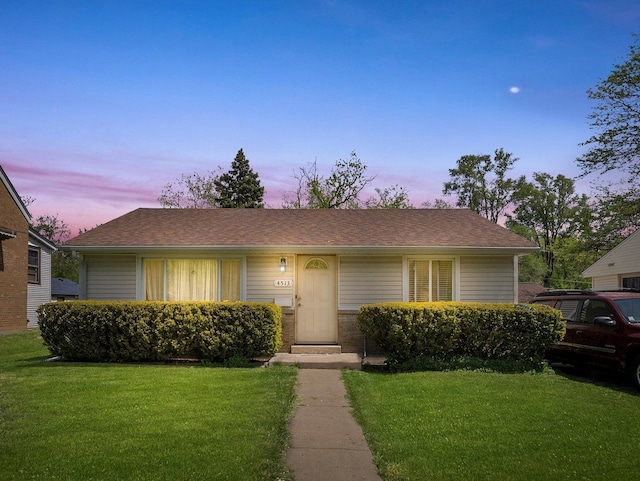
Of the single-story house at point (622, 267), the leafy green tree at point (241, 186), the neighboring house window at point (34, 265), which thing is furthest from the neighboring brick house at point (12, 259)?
the single-story house at point (622, 267)

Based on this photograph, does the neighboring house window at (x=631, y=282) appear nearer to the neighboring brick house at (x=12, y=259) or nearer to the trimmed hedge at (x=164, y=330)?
the trimmed hedge at (x=164, y=330)

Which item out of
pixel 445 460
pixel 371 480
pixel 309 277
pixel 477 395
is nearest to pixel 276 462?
pixel 371 480

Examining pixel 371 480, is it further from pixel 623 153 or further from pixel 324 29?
pixel 623 153

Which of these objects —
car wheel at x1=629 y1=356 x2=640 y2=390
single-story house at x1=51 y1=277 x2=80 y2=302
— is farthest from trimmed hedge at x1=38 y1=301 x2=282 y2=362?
single-story house at x1=51 y1=277 x2=80 y2=302

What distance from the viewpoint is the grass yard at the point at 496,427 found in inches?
204

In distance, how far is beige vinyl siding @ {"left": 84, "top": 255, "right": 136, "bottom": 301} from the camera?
43.5ft

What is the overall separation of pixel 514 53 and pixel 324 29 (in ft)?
18.6

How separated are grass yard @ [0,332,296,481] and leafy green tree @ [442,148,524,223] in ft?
157

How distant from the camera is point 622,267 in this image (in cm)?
2222

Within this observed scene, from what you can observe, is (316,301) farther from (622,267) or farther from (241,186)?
(241,186)

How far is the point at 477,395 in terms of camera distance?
8297mm

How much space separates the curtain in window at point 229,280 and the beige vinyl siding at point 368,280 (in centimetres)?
256

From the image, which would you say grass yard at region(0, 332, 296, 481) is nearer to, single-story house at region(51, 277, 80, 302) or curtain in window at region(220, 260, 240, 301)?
curtain in window at region(220, 260, 240, 301)

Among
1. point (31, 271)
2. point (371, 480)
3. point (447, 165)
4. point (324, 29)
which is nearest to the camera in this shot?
point (371, 480)
